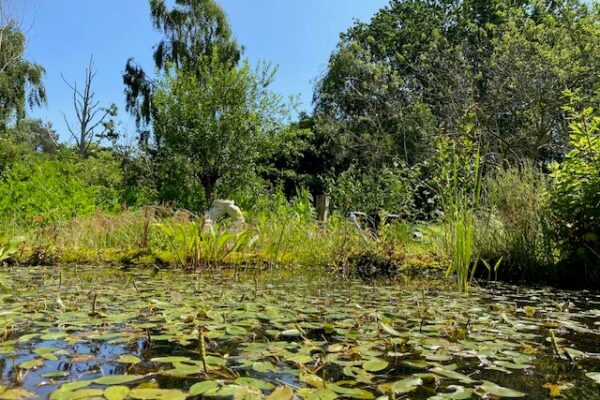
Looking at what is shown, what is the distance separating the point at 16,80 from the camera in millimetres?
18453

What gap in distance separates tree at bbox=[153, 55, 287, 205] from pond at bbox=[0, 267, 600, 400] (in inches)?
353

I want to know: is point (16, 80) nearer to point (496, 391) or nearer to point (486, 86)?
point (486, 86)

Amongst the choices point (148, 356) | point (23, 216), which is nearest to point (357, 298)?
point (148, 356)

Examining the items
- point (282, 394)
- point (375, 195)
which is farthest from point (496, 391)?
point (375, 195)

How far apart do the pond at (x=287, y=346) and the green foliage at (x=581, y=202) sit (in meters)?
1.13

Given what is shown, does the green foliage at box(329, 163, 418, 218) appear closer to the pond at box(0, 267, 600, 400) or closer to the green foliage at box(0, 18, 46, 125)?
the pond at box(0, 267, 600, 400)

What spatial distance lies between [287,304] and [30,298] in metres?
1.39

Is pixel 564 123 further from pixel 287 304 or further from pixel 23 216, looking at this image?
pixel 23 216

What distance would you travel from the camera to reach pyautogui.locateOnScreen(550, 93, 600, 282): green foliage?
394cm

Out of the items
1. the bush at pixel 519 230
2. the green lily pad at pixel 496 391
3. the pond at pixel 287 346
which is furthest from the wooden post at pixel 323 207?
the green lily pad at pixel 496 391

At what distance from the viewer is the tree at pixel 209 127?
38.8 ft

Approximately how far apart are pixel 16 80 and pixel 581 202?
20.0 metres

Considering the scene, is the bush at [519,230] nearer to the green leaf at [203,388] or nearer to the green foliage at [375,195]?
the green leaf at [203,388]

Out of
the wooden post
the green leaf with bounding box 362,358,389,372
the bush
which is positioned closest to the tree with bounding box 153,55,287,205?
the wooden post
